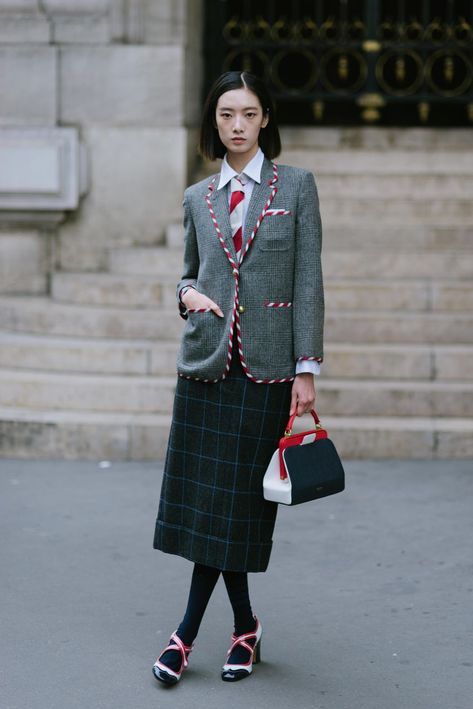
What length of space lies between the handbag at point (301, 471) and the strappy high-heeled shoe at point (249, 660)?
0.58 meters

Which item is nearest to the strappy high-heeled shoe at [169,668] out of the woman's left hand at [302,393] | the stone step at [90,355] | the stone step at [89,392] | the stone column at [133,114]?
the woman's left hand at [302,393]

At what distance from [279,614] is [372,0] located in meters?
6.57

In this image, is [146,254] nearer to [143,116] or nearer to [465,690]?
[143,116]

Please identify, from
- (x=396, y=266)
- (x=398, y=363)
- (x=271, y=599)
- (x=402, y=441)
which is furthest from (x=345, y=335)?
(x=271, y=599)

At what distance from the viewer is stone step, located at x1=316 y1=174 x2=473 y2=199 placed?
9602 mm

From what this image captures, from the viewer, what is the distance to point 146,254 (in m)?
9.02

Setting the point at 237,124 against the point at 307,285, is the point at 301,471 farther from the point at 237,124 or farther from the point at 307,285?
the point at 237,124

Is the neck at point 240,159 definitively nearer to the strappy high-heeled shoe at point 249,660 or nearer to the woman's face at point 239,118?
→ the woman's face at point 239,118

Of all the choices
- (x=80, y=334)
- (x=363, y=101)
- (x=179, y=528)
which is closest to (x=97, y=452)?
(x=80, y=334)

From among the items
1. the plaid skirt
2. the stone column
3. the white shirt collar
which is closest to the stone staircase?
the stone column

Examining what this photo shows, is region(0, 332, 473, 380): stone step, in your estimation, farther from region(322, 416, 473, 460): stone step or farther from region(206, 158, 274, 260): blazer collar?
region(206, 158, 274, 260): blazer collar

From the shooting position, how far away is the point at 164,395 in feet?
25.5

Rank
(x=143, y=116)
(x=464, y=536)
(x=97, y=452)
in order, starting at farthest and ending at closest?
(x=143, y=116) → (x=97, y=452) → (x=464, y=536)

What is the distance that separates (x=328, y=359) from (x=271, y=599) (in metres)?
2.85
